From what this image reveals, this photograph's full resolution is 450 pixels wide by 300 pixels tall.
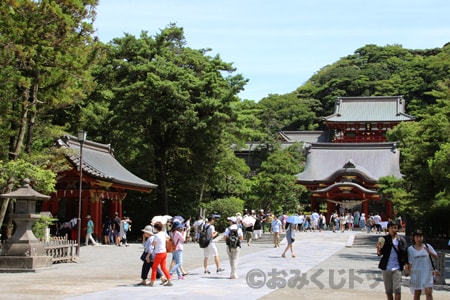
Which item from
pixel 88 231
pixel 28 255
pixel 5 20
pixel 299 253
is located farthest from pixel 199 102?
pixel 28 255

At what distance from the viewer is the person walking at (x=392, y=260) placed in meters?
9.68

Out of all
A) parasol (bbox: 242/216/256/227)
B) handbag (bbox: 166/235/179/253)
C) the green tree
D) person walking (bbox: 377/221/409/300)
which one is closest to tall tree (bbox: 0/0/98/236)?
handbag (bbox: 166/235/179/253)

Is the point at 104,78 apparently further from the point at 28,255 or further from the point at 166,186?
the point at 28,255

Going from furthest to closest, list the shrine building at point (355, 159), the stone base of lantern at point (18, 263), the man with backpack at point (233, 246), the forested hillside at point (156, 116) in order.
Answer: the shrine building at point (355, 159) → the forested hillside at point (156, 116) → the stone base of lantern at point (18, 263) → the man with backpack at point (233, 246)

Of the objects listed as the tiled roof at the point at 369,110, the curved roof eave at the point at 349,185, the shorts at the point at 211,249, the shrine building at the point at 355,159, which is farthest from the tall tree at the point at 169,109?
the tiled roof at the point at 369,110

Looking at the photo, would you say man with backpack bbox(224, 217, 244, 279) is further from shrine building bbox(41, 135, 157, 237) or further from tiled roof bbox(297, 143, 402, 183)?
tiled roof bbox(297, 143, 402, 183)

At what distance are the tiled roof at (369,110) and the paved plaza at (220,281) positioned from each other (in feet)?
157

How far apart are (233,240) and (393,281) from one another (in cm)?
546

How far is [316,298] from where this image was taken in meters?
11.2

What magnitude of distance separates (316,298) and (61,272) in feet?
25.6

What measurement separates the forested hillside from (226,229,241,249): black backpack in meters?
7.26

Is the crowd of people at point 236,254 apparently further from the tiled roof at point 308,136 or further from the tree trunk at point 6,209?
the tiled roof at point 308,136

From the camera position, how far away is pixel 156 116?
33.5 metres

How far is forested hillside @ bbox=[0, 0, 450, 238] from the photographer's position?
1956 cm
